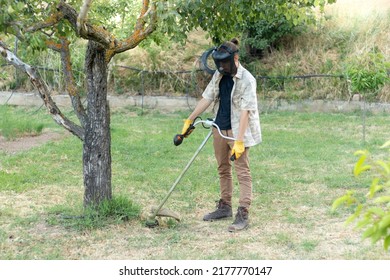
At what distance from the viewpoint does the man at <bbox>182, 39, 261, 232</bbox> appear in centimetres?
606

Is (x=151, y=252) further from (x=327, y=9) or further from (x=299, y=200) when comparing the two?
(x=327, y=9)

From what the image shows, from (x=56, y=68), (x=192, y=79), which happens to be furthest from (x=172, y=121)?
(x=56, y=68)

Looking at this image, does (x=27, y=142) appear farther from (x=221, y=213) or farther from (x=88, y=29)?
(x=88, y=29)

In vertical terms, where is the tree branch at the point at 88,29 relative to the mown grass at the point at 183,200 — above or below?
above

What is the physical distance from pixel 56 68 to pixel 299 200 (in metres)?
11.5

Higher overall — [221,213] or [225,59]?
[225,59]

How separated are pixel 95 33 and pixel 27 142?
6.46 m

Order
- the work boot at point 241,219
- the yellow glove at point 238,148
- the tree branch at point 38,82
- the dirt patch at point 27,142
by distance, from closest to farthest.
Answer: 1. the yellow glove at point 238,148
2. the tree branch at point 38,82
3. the work boot at point 241,219
4. the dirt patch at point 27,142

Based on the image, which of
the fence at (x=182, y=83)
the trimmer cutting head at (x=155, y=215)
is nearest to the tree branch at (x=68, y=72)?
the trimmer cutting head at (x=155, y=215)

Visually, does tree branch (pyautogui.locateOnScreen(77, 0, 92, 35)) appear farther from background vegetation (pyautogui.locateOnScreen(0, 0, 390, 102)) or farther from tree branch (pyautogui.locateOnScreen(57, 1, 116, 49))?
background vegetation (pyautogui.locateOnScreen(0, 0, 390, 102))

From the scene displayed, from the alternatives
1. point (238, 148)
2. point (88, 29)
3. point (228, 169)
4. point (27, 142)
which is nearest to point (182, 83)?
point (27, 142)

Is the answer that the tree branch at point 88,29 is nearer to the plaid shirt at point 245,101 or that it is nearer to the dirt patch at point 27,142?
the plaid shirt at point 245,101

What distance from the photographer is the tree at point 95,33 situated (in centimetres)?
552

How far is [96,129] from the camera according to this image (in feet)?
20.6
